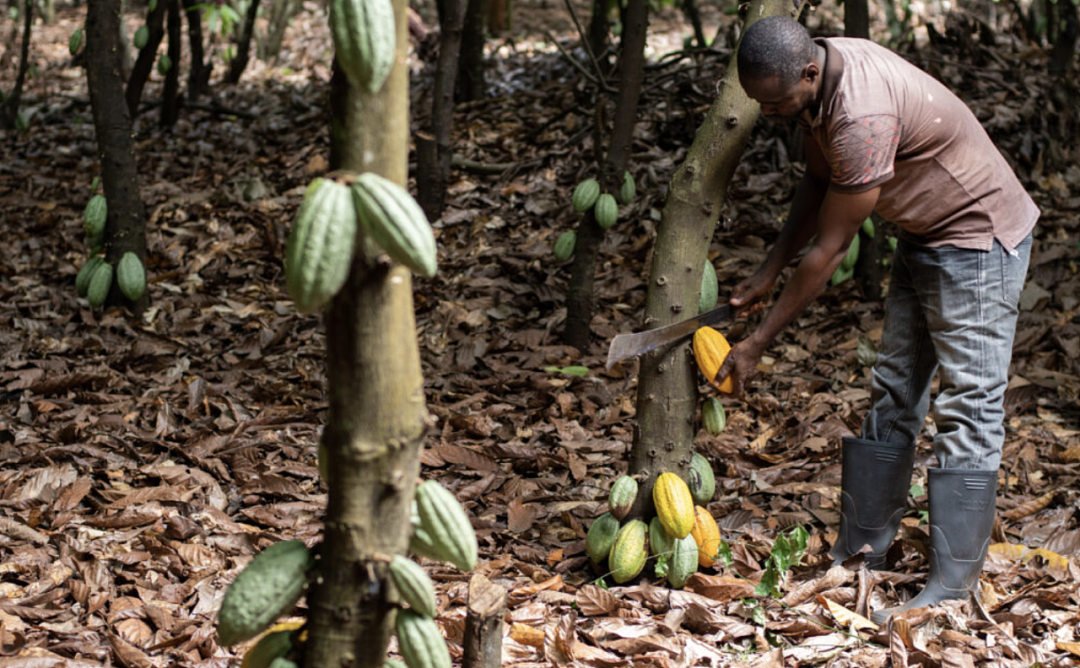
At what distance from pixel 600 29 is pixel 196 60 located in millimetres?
3208

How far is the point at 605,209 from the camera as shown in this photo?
13.6 ft

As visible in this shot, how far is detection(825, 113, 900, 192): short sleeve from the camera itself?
217 cm

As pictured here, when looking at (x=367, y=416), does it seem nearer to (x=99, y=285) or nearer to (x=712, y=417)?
(x=712, y=417)

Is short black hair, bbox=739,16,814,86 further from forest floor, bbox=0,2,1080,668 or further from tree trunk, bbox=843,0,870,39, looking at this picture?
tree trunk, bbox=843,0,870,39

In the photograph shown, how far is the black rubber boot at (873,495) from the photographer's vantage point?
9.03 ft

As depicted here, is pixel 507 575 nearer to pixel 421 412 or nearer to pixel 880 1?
pixel 421 412

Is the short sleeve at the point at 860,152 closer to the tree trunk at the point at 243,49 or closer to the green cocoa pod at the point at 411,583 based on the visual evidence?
the green cocoa pod at the point at 411,583

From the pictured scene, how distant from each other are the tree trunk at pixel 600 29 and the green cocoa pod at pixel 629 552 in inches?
168

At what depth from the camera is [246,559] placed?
266cm

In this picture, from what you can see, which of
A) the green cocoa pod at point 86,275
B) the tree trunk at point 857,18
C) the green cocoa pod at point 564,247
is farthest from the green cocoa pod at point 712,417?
the green cocoa pod at point 86,275

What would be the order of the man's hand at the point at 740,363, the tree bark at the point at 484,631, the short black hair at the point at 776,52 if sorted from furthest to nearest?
the man's hand at the point at 740,363 → the short black hair at the point at 776,52 → the tree bark at the point at 484,631

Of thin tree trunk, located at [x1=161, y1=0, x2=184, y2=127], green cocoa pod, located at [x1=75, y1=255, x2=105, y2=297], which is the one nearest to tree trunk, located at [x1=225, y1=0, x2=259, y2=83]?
thin tree trunk, located at [x1=161, y1=0, x2=184, y2=127]

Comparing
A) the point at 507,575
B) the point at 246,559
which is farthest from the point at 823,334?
→ the point at 246,559

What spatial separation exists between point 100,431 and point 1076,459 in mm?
3503
